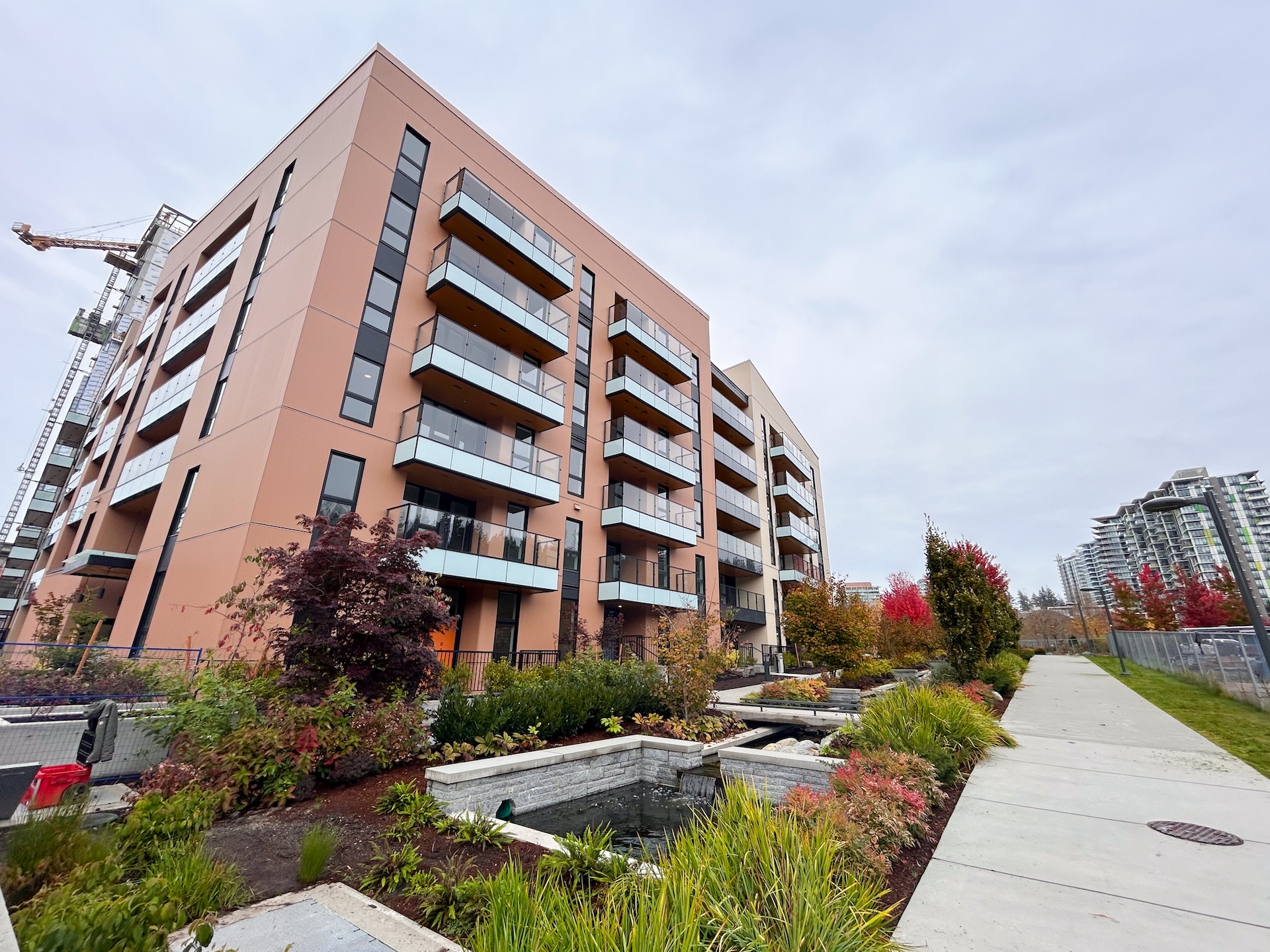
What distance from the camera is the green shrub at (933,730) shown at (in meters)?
6.86

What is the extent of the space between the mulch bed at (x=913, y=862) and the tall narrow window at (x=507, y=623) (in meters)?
13.1

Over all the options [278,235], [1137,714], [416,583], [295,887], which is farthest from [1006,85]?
[278,235]

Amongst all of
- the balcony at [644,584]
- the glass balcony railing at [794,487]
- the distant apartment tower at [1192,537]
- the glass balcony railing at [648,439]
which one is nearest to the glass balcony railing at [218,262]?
the glass balcony railing at [648,439]

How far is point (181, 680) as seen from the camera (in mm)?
8070

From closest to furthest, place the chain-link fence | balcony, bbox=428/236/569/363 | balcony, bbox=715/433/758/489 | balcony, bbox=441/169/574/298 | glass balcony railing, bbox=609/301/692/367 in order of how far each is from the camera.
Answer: the chain-link fence, balcony, bbox=428/236/569/363, balcony, bbox=441/169/574/298, glass balcony railing, bbox=609/301/692/367, balcony, bbox=715/433/758/489

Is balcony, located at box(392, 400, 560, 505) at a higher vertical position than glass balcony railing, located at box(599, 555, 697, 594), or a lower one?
higher

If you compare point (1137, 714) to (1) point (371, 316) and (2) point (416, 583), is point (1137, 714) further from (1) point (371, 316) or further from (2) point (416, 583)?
(1) point (371, 316)

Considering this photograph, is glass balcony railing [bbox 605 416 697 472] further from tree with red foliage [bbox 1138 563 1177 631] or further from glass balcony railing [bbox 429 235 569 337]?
tree with red foliage [bbox 1138 563 1177 631]

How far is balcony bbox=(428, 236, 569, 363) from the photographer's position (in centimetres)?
1620

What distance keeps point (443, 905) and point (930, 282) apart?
A: 28.6 meters

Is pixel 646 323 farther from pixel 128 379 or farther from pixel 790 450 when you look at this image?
pixel 128 379

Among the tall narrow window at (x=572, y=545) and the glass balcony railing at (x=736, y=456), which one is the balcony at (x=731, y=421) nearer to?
the glass balcony railing at (x=736, y=456)

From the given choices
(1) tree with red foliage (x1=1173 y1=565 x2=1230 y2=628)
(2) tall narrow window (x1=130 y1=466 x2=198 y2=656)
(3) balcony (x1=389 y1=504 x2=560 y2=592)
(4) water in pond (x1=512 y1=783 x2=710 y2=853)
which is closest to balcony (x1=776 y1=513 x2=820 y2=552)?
(1) tree with red foliage (x1=1173 y1=565 x2=1230 y2=628)

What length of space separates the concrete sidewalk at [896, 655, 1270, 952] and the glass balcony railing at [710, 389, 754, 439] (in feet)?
79.0
